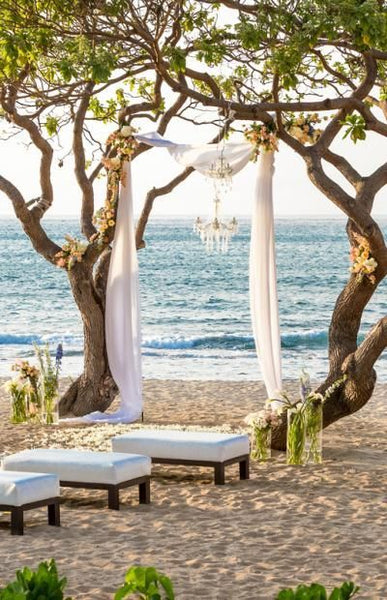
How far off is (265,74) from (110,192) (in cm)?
166

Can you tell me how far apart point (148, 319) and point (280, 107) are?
22.5m

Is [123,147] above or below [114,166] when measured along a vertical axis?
above

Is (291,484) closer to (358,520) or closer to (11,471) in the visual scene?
(358,520)

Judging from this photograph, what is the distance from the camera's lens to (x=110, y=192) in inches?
384

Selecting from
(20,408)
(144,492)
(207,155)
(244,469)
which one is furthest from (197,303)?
(144,492)

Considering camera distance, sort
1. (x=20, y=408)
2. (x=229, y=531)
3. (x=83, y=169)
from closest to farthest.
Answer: (x=229, y=531), (x=20, y=408), (x=83, y=169)

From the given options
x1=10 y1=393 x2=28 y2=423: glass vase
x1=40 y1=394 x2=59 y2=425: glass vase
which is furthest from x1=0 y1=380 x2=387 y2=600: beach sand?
x1=10 y1=393 x2=28 y2=423: glass vase

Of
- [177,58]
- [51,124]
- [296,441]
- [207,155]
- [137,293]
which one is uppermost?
[177,58]

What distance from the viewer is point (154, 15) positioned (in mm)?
8922

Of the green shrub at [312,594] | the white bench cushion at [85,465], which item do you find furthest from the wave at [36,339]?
the green shrub at [312,594]

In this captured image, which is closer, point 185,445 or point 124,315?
point 185,445

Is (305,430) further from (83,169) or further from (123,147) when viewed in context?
(83,169)

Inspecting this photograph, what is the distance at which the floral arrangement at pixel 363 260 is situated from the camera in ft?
27.4

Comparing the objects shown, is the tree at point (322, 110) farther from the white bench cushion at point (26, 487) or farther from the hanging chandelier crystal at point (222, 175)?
the white bench cushion at point (26, 487)
